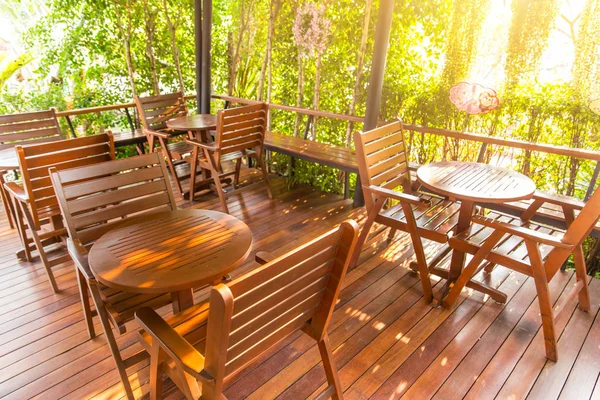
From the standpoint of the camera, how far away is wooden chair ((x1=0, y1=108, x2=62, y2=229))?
11.1ft

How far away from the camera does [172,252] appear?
164 cm

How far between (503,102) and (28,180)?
156 inches

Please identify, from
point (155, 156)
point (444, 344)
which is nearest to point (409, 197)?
point (444, 344)

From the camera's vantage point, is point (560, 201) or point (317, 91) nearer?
point (560, 201)

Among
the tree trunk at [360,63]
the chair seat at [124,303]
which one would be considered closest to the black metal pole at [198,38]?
the tree trunk at [360,63]

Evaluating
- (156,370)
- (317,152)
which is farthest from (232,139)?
(156,370)

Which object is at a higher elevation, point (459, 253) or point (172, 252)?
point (172, 252)

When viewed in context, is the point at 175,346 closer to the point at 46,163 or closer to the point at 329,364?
the point at 329,364

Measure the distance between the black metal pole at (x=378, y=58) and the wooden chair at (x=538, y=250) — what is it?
60.4 inches

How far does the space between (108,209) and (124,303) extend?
0.53 metres

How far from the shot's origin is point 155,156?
2.12 meters

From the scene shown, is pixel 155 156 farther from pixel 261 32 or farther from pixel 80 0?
pixel 80 0

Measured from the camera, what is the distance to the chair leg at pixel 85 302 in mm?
1974

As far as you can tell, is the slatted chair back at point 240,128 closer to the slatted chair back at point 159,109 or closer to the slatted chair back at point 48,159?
the slatted chair back at point 48,159
